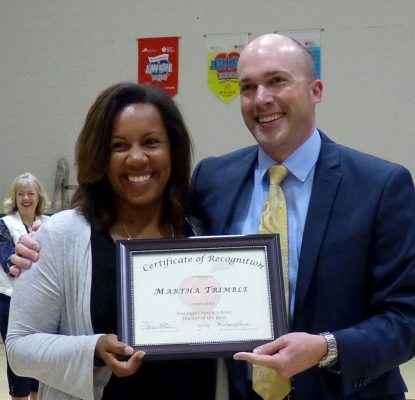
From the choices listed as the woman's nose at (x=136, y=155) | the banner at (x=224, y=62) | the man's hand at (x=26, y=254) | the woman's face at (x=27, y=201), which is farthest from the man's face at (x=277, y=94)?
the banner at (x=224, y=62)

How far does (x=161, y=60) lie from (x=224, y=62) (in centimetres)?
86

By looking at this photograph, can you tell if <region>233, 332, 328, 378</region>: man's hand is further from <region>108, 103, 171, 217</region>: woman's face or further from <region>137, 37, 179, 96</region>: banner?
<region>137, 37, 179, 96</region>: banner

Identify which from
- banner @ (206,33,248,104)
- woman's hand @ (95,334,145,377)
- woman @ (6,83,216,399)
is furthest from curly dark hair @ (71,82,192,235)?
banner @ (206,33,248,104)

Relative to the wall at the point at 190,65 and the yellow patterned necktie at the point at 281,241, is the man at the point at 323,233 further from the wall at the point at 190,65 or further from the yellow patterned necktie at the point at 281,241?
the wall at the point at 190,65

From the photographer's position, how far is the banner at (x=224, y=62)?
8.88 m

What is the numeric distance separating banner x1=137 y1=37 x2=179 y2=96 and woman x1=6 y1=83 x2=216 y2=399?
274 inches

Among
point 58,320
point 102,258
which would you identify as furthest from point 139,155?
point 58,320

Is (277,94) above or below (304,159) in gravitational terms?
above

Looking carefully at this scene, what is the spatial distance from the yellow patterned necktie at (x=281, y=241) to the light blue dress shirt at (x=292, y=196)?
2 cm

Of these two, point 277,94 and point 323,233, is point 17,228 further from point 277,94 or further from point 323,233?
point 323,233

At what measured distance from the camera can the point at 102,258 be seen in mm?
2066

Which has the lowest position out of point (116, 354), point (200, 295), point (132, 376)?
point (132, 376)

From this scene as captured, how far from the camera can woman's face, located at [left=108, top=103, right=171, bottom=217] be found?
2.08 meters

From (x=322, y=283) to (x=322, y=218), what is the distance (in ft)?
0.64
